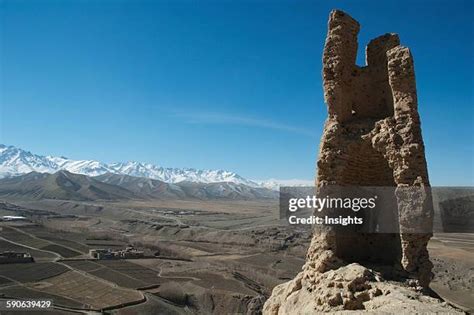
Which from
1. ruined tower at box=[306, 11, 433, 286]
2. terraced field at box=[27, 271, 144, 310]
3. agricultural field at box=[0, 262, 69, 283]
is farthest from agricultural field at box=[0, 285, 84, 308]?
ruined tower at box=[306, 11, 433, 286]

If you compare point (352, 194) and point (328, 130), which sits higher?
point (328, 130)

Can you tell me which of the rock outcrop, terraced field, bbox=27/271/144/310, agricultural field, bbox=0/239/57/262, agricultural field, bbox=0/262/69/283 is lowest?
terraced field, bbox=27/271/144/310

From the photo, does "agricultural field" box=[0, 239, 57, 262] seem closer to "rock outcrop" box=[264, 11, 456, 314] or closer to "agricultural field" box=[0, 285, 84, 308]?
"agricultural field" box=[0, 285, 84, 308]

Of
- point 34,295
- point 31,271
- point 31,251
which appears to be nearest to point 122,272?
point 31,271

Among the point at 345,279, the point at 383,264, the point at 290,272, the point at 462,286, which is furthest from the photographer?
the point at 290,272

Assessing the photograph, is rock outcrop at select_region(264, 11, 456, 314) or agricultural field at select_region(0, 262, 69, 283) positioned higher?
rock outcrop at select_region(264, 11, 456, 314)

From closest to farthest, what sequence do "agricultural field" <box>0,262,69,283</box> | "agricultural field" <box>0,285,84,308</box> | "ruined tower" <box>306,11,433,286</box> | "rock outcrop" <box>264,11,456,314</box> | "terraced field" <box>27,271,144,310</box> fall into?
"rock outcrop" <box>264,11,456,314</box> < "ruined tower" <box>306,11,433,286</box> < "agricultural field" <box>0,285,84,308</box> < "terraced field" <box>27,271,144,310</box> < "agricultural field" <box>0,262,69,283</box>

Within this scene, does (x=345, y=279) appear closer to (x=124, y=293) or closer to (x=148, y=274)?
(x=124, y=293)

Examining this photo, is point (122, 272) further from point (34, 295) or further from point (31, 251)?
point (31, 251)

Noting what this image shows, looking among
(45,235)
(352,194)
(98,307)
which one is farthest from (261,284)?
(45,235)

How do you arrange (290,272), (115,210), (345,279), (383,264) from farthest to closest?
(115,210) < (290,272) < (383,264) < (345,279)
